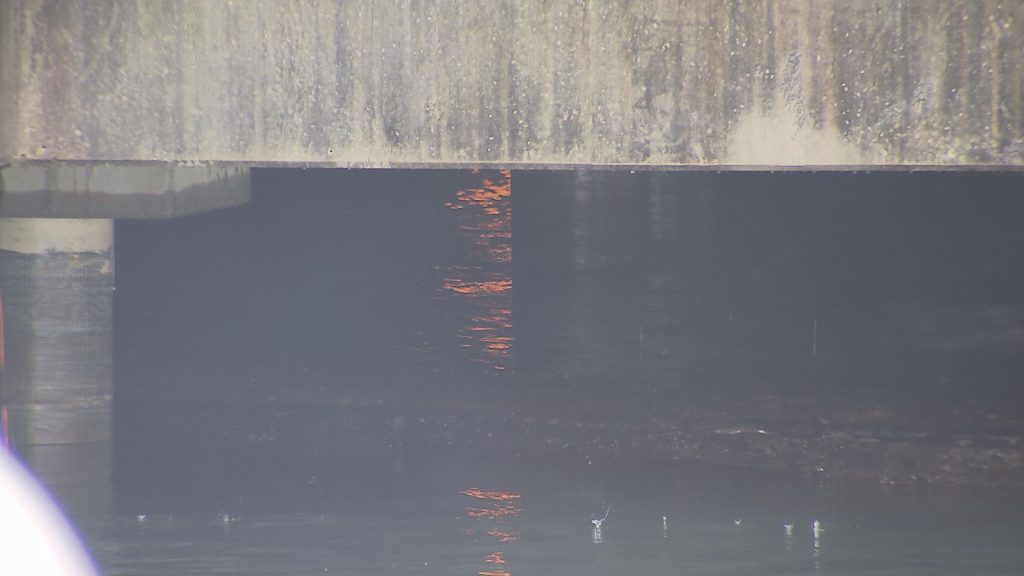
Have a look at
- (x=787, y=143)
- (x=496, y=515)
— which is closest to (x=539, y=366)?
(x=496, y=515)

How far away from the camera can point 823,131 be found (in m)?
9.51

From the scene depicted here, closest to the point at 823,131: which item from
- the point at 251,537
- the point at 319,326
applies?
the point at 251,537

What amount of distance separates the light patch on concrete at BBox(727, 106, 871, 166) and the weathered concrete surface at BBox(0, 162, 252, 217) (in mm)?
6512


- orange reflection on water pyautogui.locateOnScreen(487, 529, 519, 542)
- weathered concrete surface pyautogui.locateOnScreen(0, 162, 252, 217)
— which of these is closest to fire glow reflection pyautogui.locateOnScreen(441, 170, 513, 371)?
weathered concrete surface pyautogui.locateOnScreen(0, 162, 252, 217)

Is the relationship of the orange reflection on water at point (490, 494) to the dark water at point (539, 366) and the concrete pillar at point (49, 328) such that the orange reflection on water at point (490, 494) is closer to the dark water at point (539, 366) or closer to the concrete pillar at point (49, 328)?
the dark water at point (539, 366)

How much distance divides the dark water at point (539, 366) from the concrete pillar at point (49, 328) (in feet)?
1.43

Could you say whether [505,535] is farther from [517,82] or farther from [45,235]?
[45,235]

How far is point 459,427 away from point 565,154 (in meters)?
6.41

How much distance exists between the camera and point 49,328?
1388cm

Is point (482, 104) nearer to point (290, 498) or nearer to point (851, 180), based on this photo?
point (290, 498)

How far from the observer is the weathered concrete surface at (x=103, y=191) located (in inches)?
523

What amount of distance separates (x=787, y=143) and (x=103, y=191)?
25.1ft

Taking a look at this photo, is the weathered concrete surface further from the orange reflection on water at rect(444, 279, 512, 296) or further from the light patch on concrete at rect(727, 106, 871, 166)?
the orange reflection on water at rect(444, 279, 512, 296)

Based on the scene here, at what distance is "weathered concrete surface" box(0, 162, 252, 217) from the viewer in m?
13.3
